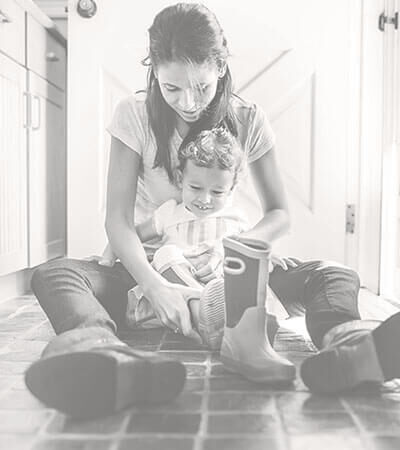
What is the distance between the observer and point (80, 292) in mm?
1267

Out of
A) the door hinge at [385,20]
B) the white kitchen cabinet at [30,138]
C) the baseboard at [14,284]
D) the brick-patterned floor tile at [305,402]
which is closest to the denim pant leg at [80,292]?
the brick-patterned floor tile at [305,402]

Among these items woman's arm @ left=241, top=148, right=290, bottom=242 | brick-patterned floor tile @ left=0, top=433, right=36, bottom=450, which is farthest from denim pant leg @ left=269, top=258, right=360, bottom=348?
brick-patterned floor tile @ left=0, top=433, right=36, bottom=450

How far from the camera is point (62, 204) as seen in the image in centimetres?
261

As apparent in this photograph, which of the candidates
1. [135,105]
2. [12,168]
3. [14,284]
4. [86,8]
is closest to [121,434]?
[135,105]

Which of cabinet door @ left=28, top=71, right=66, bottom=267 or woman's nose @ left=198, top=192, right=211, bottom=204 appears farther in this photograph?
cabinet door @ left=28, top=71, right=66, bottom=267

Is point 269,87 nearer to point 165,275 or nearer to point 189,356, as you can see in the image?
point 165,275

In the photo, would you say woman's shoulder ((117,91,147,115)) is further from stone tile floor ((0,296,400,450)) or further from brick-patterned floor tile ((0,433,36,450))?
brick-patterned floor tile ((0,433,36,450))

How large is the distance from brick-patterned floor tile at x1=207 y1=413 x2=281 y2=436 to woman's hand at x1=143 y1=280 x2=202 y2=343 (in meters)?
0.31

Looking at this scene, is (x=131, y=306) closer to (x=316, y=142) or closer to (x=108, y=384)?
(x=108, y=384)

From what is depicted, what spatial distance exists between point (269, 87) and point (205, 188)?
1043mm

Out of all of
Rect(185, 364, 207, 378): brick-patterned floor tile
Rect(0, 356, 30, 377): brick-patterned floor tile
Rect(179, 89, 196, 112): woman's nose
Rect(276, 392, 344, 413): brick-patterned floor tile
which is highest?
Rect(179, 89, 196, 112): woman's nose

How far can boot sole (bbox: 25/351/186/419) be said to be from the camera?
88 centimetres

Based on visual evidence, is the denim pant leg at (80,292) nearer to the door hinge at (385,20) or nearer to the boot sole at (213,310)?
the boot sole at (213,310)

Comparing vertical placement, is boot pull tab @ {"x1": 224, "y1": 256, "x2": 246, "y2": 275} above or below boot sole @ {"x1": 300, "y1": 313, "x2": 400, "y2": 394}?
above
